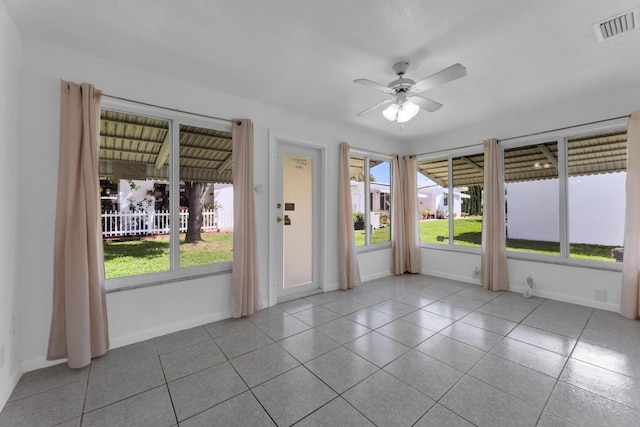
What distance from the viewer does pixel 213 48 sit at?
7.55ft

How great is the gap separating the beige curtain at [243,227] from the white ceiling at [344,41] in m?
0.57

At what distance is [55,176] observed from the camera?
88.7 inches

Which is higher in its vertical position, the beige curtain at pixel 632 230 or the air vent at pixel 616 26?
the air vent at pixel 616 26

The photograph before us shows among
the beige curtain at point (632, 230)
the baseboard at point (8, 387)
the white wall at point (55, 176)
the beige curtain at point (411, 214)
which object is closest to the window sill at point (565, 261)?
the beige curtain at point (632, 230)

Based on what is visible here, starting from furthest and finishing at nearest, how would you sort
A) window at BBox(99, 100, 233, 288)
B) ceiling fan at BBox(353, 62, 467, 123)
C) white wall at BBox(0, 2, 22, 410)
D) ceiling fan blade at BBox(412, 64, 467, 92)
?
window at BBox(99, 100, 233, 288), ceiling fan at BBox(353, 62, 467, 123), ceiling fan blade at BBox(412, 64, 467, 92), white wall at BBox(0, 2, 22, 410)

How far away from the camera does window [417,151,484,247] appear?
4.65 metres

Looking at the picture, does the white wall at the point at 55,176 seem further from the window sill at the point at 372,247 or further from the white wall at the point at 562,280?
the white wall at the point at 562,280

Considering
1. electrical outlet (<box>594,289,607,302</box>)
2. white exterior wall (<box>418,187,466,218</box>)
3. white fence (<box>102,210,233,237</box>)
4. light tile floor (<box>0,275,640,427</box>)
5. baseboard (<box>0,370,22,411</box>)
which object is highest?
white exterior wall (<box>418,187,466,218</box>)

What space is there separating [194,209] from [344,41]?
2345mm

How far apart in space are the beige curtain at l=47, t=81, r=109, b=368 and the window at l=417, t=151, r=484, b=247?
4963mm

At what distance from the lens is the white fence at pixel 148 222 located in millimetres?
2570

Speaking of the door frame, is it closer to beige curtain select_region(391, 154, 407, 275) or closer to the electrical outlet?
beige curtain select_region(391, 154, 407, 275)

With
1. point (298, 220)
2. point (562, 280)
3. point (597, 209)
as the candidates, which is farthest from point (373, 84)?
point (562, 280)

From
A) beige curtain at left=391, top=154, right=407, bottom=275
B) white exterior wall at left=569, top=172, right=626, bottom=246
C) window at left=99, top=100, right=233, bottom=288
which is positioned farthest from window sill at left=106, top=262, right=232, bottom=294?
white exterior wall at left=569, top=172, right=626, bottom=246
